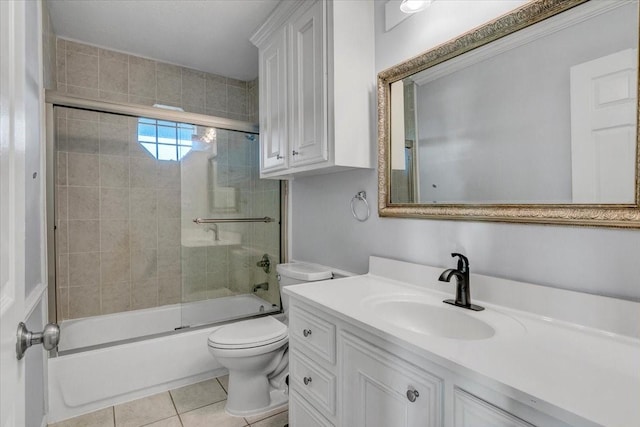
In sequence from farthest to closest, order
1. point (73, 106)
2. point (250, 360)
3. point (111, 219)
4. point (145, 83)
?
point (145, 83)
point (111, 219)
point (73, 106)
point (250, 360)

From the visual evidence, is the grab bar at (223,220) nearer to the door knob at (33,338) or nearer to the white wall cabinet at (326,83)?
the white wall cabinet at (326,83)

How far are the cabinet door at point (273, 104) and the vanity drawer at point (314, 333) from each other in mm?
932

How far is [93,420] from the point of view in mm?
1781

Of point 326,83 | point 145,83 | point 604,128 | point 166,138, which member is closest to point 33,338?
point 326,83

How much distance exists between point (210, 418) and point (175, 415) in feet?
0.70

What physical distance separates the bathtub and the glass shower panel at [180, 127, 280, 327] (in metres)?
0.03

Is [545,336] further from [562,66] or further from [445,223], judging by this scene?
[562,66]

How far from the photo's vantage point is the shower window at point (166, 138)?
2412mm

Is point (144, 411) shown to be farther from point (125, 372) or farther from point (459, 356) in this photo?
point (459, 356)

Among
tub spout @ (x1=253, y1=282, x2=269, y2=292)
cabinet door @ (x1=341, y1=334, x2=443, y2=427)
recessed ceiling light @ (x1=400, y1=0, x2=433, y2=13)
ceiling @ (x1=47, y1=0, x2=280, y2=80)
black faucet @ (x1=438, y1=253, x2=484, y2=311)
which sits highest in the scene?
ceiling @ (x1=47, y1=0, x2=280, y2=80)

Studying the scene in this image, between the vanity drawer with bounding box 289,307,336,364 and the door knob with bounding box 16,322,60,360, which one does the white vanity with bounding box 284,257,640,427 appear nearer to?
the vanity drawer with bounding box 289,307,336,364

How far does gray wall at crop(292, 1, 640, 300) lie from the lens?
0.92 metres

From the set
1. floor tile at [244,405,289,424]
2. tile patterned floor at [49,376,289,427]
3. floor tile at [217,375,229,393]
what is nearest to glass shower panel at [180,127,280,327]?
floor tile at [217,375,229,393]

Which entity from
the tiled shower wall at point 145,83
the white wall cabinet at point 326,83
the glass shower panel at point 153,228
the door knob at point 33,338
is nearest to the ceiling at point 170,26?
the tiled shower wall at point 145,83
